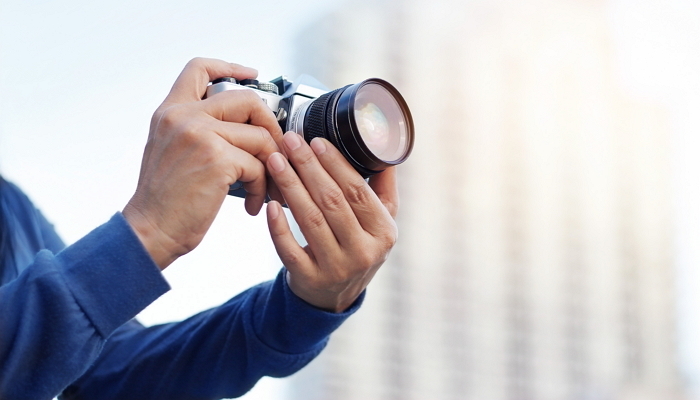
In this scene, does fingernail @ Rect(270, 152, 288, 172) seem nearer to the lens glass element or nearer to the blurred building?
the lens glass element

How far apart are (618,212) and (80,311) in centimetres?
2431

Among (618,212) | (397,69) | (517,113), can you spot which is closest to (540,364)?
(618,212)

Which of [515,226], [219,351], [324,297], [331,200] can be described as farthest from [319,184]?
[515,226]

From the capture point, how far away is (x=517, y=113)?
74.3ft

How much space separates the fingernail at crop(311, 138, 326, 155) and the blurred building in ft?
59.1

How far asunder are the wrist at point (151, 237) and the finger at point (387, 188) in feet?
0.71

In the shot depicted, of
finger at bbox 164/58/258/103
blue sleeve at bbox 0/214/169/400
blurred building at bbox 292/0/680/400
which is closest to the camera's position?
blue sleeve at bbox 0/214/169/400

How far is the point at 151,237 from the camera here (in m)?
0.48

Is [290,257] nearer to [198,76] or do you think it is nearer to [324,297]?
[324,297]

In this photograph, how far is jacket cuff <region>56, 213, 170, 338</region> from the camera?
46 cm

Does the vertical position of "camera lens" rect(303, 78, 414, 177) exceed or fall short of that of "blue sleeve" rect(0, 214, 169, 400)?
it exceeds it

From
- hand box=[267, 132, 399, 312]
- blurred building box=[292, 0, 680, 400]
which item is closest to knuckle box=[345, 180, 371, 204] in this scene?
hand box=[267, 132, 399, 312]

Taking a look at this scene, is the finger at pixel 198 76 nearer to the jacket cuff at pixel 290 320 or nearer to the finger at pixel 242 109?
the finger at pixel 242 109

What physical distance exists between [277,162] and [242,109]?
55 mm
